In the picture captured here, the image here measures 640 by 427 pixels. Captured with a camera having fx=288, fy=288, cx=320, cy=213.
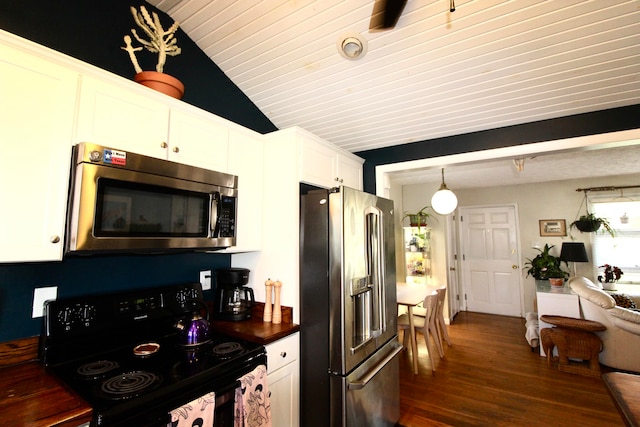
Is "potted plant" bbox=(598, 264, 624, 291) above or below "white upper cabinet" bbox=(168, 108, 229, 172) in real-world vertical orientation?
below

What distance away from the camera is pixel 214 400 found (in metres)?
1.24

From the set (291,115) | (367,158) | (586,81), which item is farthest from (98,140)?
(586,81)

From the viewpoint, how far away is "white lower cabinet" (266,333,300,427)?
169 centimetres

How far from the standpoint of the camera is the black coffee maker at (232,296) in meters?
1.97

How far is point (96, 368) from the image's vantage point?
126 cm

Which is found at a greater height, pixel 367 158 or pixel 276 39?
pixel 276 39

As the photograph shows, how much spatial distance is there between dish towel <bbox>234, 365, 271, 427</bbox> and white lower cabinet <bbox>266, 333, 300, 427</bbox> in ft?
0.63

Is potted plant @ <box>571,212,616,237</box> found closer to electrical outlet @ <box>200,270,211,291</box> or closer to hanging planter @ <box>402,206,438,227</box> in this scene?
hanging planter @ <box>402,206,438,227</box>

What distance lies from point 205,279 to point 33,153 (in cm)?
123

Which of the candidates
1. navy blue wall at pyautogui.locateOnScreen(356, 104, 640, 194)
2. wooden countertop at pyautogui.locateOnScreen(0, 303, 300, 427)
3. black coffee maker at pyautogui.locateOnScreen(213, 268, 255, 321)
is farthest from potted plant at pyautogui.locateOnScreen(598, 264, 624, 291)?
wooden countertop at pyautogui.locateOnScreen(0, 303, 300, 427)

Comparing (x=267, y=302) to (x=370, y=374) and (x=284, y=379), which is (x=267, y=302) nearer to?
(x=284, y=379)

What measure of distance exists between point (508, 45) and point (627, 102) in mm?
1018

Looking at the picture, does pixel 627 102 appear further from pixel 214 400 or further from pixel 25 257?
pixel 25 257

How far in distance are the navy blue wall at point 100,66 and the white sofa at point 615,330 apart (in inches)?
156
